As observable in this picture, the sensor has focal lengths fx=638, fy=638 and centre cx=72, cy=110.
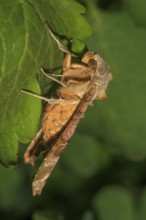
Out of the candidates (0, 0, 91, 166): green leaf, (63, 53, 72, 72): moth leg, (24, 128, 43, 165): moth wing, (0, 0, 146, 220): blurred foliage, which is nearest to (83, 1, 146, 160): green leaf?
(0, 0, 146, 220): blurred foliage

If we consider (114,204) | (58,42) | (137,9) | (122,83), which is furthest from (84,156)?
(58,42)

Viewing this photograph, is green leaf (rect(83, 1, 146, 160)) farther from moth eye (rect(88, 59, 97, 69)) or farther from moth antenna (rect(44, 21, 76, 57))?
moth antenna (rect(44, 21, 76, 57))

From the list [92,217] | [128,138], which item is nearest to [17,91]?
[128,138]

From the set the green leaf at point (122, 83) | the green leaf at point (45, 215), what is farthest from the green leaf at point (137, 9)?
the green leaf at point (45, 215)

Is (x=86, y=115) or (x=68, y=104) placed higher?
(x=68, y=104)

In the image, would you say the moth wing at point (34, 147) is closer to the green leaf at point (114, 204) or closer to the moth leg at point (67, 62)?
the moth leg at point (67, 62)

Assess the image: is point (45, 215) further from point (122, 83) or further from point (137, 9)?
point (137, 9)

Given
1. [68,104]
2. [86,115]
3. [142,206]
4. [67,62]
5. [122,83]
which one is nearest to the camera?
[67,62]
